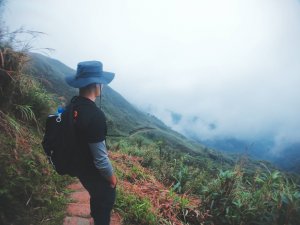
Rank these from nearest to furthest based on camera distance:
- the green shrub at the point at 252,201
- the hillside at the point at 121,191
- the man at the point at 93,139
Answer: the man at the point at 93,139 < the hillside at the point at 121,191 < the green shrub at the point at 252,201

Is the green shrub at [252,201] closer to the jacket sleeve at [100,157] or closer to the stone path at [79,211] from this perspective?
the stone path at [79,211]

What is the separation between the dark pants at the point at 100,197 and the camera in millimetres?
3090

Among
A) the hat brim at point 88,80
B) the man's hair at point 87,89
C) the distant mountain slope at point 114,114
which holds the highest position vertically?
the hat brim at point 88,80

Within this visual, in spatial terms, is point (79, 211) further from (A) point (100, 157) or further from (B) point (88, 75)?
(B) point (88, 75)

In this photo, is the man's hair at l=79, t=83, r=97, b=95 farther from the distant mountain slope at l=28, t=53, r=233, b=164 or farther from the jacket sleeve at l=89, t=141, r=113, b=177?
the distant mountain slope at l=28, t=53, r=233, b=164

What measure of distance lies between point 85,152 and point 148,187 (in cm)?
338

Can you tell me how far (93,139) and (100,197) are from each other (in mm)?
636

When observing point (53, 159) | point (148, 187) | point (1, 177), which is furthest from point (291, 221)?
point (1, 177)

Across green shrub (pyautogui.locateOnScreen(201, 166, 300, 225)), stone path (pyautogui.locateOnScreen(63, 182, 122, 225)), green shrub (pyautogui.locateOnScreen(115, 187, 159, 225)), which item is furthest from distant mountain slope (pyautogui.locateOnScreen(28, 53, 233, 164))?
green shrub (pyautogui.locateOnScreen(201, 166, 300, 225))

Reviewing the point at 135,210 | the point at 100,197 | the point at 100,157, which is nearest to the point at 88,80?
the point at 100,157

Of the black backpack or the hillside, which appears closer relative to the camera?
the black backpack

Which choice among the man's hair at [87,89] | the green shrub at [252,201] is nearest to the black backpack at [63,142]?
the man's hair at [87,89]

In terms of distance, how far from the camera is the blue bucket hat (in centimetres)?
306

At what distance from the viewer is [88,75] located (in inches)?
122
